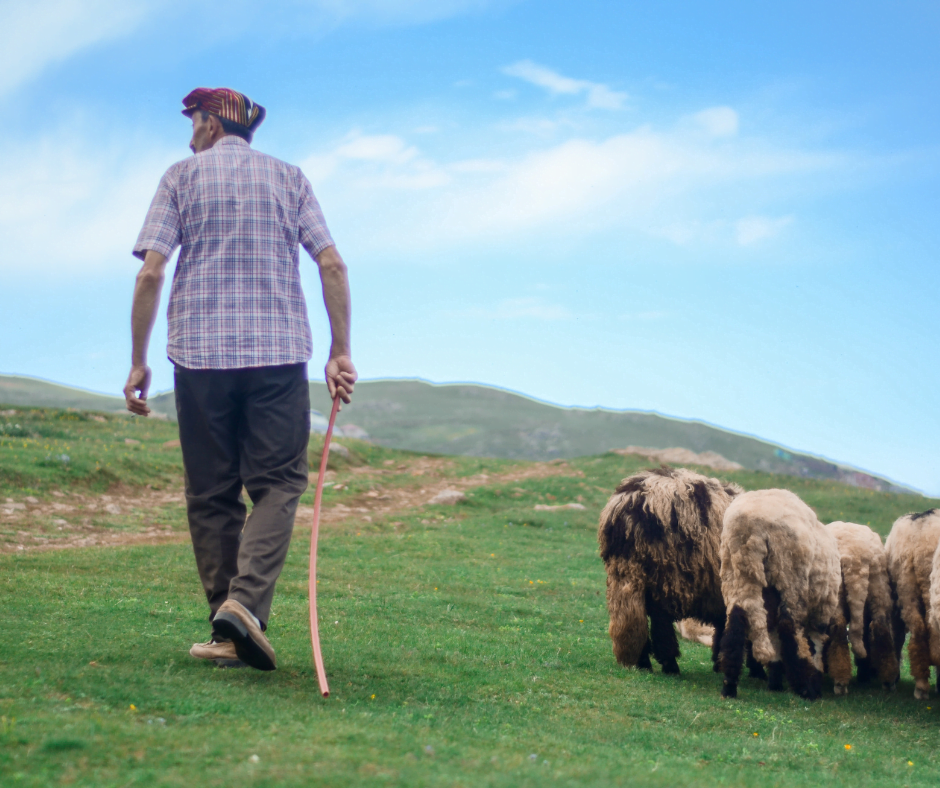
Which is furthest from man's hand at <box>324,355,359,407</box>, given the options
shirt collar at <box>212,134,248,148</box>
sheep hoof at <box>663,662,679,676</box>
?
sheep hoof at <box>663,662,679,676</box>

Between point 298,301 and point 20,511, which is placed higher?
point 298,301

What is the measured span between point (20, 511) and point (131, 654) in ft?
33.5

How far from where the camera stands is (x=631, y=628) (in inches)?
301

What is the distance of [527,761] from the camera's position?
403cm

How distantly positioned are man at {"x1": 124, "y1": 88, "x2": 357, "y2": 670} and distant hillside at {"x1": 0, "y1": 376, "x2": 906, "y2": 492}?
29.3 m

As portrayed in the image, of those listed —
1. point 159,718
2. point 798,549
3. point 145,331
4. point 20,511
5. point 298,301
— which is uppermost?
point 298,301

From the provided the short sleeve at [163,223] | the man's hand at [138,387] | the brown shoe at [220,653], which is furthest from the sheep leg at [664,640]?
the short sleeve at [163,223]

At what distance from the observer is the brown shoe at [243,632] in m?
4.68

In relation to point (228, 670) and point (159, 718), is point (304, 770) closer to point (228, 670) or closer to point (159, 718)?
point (159, 718)

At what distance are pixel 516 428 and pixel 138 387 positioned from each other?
3952 cm

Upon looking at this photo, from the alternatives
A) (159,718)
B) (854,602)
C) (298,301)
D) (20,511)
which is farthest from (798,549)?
(20,511)

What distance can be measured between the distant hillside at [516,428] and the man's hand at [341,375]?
96.2ft

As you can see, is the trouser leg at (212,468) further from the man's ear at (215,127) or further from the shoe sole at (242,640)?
the man's ear at (215,127)

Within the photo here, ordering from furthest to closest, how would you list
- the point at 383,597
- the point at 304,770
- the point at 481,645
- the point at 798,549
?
the point at 383,597, the point at 481,645, the point at 798,549, the point at 304,770
